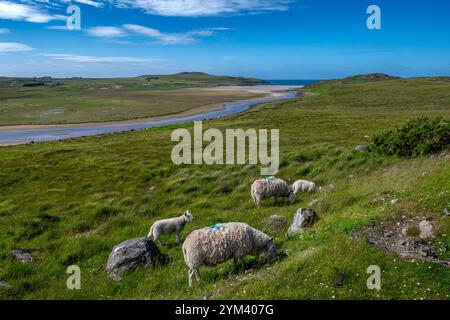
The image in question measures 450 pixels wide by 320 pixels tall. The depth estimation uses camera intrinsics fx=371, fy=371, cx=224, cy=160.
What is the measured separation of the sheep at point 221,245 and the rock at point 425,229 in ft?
13.4

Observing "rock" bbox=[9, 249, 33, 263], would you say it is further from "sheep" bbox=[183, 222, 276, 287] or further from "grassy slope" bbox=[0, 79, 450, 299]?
"sheep" bbox=[183, 222, 276, 287]

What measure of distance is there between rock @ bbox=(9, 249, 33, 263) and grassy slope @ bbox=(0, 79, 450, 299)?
0.98 feet

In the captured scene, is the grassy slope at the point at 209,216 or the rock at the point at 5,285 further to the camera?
the rock at the point at 5,285

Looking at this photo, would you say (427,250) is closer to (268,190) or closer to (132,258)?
(132,258)

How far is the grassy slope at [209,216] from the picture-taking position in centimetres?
859

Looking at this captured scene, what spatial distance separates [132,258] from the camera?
11789 millimetres

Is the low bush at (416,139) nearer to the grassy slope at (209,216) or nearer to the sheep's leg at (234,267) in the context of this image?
the grassy slope at (209,216)

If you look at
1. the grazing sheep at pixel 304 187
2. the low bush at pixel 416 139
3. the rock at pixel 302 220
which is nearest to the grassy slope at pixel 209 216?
the rock at pixel 302 220

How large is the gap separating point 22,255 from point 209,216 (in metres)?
7.65

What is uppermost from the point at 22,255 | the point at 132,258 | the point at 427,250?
the point at 427,250

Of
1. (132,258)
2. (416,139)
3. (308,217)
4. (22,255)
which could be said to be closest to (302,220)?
(308,217)
